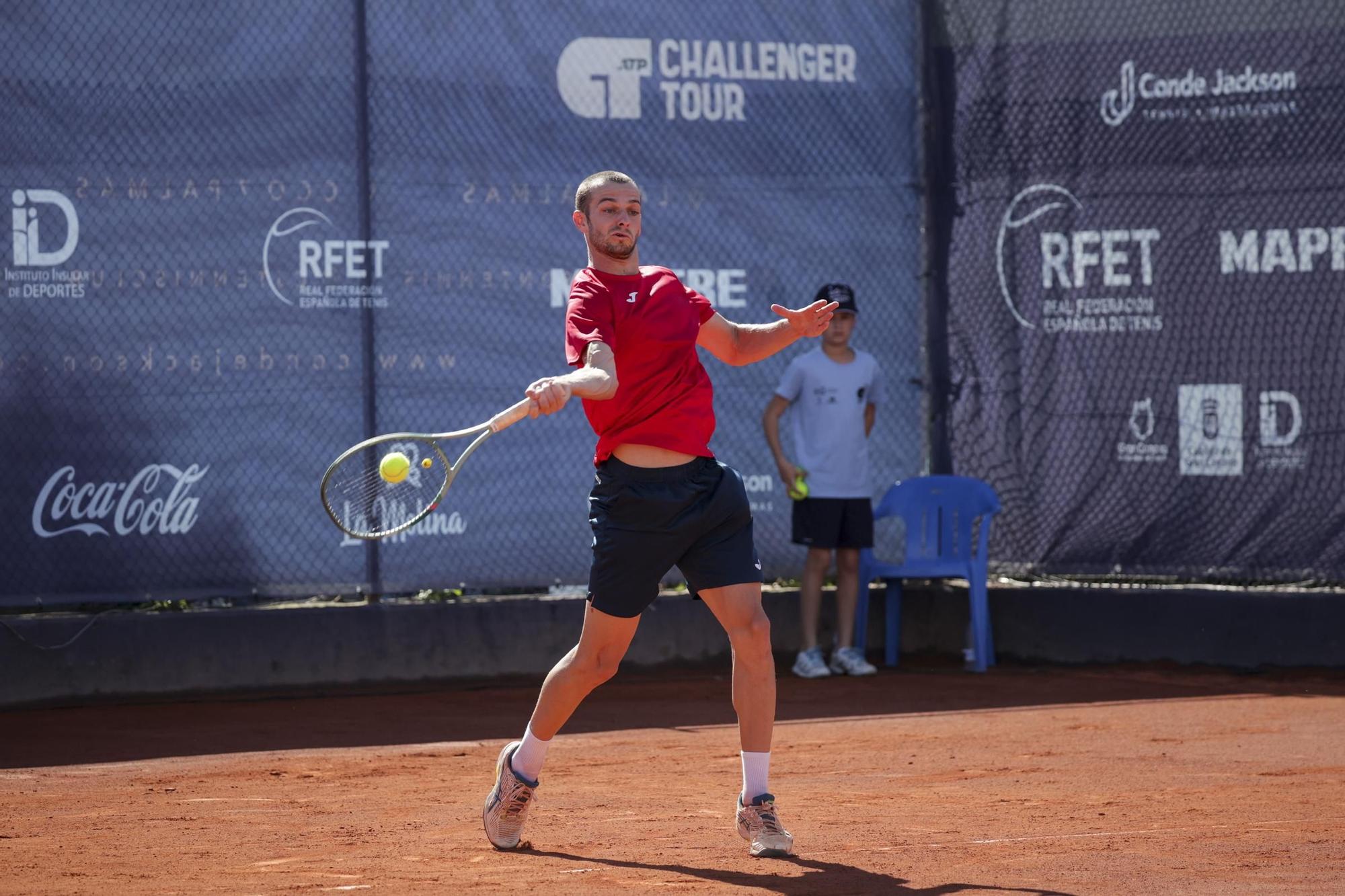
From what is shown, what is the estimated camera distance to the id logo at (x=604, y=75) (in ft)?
29.8

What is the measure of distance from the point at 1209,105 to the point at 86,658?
6.34m

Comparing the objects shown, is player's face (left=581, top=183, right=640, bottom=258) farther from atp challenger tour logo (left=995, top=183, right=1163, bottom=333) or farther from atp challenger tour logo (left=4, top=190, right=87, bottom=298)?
atp challenger tour logo (left=995, top=183, right=1163, bottom=333)

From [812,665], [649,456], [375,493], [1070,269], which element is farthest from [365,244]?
[649,456]

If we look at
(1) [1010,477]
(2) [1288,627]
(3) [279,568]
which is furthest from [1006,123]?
(3) [279,568]

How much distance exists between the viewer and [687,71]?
927 cm

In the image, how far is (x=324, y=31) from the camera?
863cm

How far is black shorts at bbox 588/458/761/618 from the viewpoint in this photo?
4.82 metres

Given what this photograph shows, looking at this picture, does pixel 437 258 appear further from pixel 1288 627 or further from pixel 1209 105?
pixel 1288 627

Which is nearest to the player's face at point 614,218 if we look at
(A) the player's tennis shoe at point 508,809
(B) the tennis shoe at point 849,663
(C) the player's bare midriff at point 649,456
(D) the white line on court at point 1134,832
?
(C) the player's bare midriff at point 649,456

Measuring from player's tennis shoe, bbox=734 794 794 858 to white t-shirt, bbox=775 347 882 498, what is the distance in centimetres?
429

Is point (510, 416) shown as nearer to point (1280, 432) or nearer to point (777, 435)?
point (777, 435)

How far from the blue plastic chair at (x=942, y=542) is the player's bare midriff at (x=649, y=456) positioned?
438 centimetres

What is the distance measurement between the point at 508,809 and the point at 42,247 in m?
4.62

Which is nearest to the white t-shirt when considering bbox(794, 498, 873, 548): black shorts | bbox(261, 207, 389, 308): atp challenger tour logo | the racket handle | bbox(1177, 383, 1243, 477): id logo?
bbox(794, 498, 873, 548): black shorts
